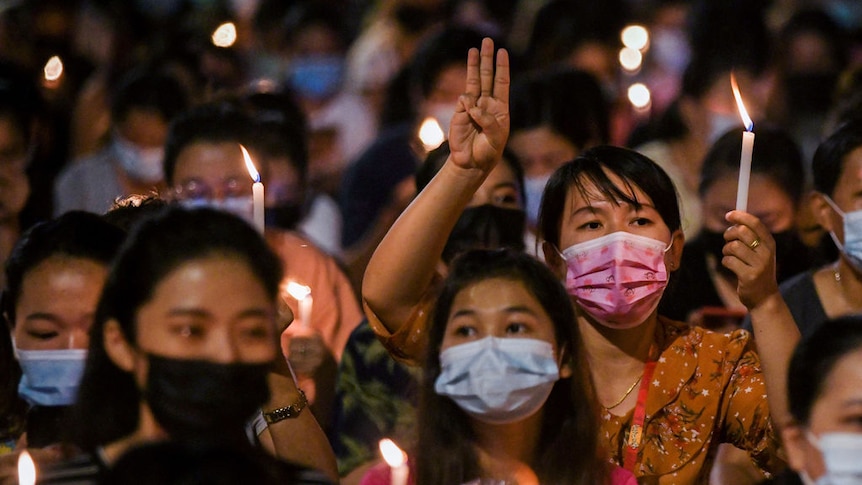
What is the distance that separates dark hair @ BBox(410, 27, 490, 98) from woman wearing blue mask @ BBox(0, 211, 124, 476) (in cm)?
346

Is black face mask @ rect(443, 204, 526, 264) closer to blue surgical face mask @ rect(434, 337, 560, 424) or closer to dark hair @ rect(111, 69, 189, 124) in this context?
blue surgical face mask @ rect(434, 337, 560, 424)

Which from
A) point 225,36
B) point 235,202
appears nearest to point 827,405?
point 235,202

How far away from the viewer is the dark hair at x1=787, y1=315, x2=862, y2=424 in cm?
350

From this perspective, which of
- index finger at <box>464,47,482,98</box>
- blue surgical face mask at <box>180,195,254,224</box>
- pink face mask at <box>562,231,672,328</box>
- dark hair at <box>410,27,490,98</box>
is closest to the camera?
index finger at <box>464,47,482,98</box>

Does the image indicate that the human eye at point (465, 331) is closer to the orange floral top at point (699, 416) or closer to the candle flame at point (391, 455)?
the candle flame at point (391, 455)

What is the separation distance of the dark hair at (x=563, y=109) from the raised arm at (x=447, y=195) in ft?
7.87

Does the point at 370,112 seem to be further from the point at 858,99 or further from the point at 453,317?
the point at 453,317

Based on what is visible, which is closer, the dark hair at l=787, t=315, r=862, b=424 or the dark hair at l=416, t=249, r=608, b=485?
the dark hair at l=787, t=315, r=862, b=424

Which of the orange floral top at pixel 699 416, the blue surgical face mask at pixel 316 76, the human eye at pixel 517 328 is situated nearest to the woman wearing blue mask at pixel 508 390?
the human eye at pixel 517 328

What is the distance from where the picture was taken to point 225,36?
8.38 meters

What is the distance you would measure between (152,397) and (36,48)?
7254mm

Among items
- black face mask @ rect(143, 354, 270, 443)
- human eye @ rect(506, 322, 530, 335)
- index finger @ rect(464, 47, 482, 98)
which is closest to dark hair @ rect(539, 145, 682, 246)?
index finger @ rect(464, 47, 482, 98)

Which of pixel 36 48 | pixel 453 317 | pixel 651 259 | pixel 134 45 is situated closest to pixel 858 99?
pixel 651 259

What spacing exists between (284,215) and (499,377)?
2.61 m
